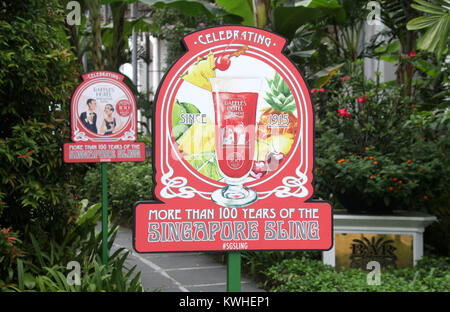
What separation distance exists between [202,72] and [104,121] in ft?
8.86

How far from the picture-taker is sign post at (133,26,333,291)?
7.27ft

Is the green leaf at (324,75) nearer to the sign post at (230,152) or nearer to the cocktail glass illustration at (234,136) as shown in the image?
the sign post at (230,152)

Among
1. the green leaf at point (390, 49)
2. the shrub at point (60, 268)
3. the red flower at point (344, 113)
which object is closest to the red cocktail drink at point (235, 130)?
the shrub at point (60, 268)

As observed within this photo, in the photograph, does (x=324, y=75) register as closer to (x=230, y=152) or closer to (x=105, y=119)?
(x=105, y=119)

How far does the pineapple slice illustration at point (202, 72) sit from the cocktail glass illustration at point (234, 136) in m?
0.03

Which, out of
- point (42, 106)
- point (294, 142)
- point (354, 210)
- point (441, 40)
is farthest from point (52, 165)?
point (441, 40)

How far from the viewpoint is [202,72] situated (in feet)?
7.34

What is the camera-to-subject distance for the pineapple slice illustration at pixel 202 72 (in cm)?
223

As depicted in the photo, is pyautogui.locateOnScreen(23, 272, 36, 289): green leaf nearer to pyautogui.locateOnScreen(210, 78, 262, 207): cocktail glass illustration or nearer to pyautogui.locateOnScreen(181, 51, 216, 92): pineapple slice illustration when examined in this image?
pyautogui.locateOnScreen(210, 78, 262, 207): cocktail glass illustration

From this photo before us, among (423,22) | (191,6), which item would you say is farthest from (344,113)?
(191,6)

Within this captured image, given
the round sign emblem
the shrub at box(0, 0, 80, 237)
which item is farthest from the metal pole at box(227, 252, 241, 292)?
the round sign emblem

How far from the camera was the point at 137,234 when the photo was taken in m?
2.22

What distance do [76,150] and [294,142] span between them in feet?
9.05
